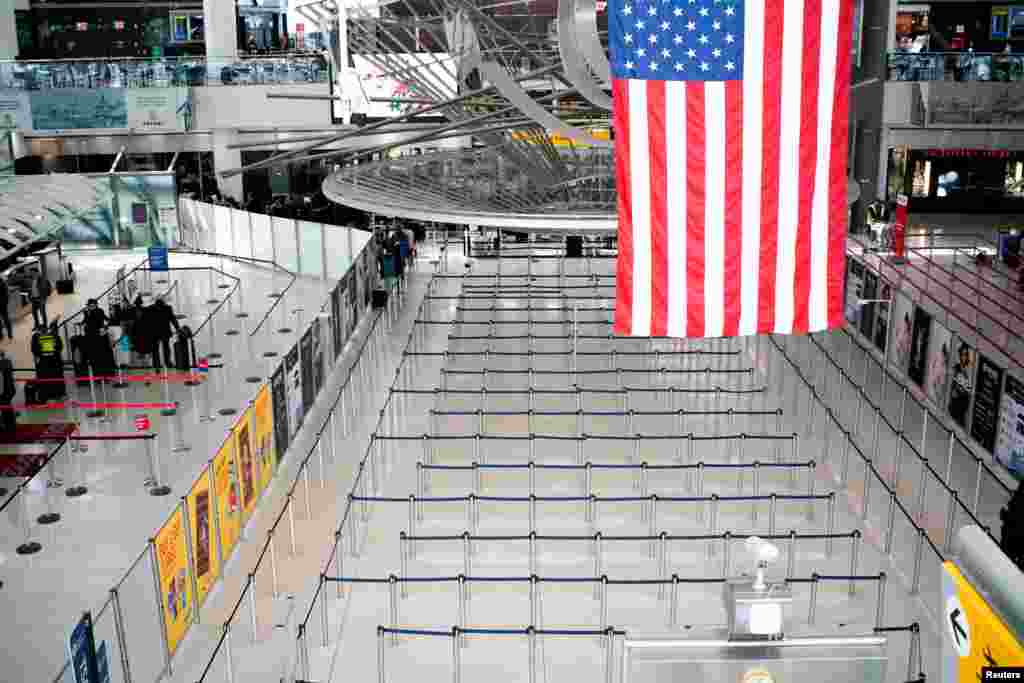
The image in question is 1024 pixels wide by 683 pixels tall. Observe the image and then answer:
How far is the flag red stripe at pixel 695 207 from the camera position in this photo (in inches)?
301

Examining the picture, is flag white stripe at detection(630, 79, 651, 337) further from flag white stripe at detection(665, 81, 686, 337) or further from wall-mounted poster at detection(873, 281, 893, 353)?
wall-mounted poster at detection(873, 281, 893, 353)

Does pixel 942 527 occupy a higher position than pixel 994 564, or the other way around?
pixel 994 564

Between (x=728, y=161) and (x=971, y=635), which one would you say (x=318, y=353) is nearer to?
(x=728, y=161)

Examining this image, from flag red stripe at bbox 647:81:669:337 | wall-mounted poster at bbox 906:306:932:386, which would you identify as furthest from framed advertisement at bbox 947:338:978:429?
flag red stripe at bbox 647:81:669:337

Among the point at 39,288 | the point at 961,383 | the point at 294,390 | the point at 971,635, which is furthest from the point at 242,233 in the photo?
the point at 971,635

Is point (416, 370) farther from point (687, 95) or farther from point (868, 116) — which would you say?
point (868, 116)

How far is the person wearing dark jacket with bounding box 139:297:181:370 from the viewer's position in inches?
729

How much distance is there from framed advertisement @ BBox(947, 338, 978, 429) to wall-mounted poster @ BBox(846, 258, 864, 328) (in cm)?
424

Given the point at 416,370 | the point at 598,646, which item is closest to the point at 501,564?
the point at 598,646

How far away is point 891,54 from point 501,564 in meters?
25.7

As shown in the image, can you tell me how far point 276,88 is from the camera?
34250 mm

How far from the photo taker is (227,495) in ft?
38.2

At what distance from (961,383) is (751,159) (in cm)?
869

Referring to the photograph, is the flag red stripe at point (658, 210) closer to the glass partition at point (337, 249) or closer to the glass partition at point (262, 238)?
the glass partition at point (337, 249)
